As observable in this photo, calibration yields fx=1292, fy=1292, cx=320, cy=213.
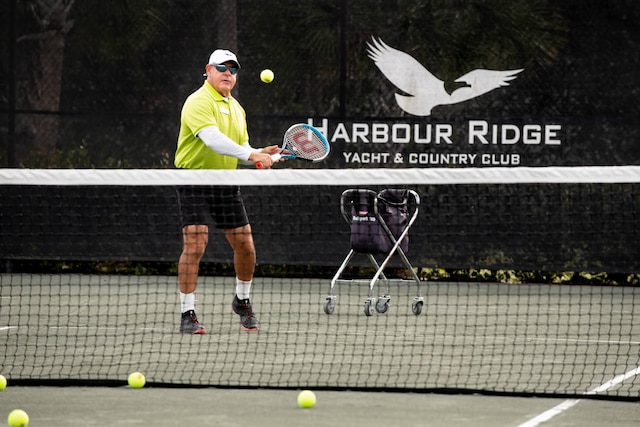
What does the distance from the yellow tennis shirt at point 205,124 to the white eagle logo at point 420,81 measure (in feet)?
9.09

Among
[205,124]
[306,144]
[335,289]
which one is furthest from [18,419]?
[335,289]

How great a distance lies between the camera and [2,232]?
10.2 m

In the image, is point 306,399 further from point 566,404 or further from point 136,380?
point 566,404

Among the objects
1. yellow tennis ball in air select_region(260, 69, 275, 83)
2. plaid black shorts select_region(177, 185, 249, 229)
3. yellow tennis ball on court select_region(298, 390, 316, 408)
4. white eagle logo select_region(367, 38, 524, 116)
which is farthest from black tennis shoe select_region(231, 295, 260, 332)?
white eagle logo select_region(367, 38, 524, 116)

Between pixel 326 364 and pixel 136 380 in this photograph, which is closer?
pixel 136 380

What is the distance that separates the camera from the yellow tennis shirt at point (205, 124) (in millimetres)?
6734

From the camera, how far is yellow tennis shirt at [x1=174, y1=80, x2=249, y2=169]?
22.1ft

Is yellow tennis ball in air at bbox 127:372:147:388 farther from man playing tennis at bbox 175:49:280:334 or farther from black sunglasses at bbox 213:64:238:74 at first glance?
black sunglasses at bbox 213:64:238:74

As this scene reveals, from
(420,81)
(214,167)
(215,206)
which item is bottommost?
(215,206)

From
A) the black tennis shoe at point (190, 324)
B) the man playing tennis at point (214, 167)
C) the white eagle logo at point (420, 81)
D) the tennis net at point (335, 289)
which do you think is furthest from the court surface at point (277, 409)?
the white eagle logo at point (420, 81)

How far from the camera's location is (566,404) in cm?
485

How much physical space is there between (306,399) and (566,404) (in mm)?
977

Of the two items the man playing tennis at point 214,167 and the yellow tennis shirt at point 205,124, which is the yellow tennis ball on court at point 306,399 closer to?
the man playing tennis at point 214,167

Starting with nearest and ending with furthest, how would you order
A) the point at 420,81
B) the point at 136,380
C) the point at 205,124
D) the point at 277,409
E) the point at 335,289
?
the point at 277,409 → the point at 136,380 → the point at 205,124 → the point at 335,289 → the point at 420,81
